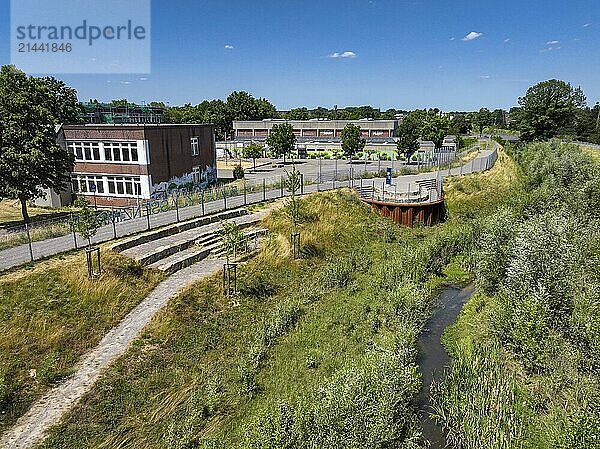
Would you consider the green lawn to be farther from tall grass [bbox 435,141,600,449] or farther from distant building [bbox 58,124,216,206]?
distant building [bbox 58,124,216,206]

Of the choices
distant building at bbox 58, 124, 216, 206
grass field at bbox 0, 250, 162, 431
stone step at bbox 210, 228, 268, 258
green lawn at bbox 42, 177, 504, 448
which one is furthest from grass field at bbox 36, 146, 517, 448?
distant building at bbox 58, 124, 216, 206

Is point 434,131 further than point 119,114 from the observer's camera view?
Yes

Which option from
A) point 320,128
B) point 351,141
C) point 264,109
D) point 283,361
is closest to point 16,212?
point 283,361

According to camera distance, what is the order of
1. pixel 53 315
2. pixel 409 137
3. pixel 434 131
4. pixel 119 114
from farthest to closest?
pixel 434 131, pixel 409 137, pixel 119 114, pixel 53 315

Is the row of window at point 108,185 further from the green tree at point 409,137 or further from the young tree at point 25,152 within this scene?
the green tree at point 409,137

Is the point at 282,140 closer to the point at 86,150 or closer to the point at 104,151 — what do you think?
the point at 104,151

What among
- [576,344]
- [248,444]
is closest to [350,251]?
[576,344]
